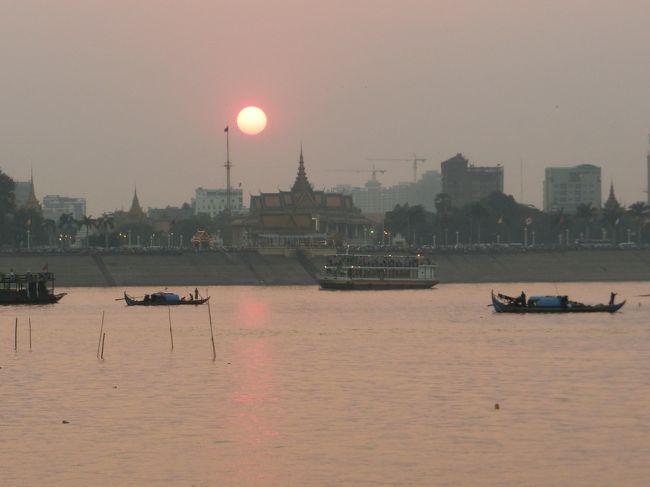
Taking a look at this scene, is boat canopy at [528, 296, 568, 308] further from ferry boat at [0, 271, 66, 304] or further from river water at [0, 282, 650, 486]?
ferry boat at [0, 271, 66, 304]

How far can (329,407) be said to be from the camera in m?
61.3

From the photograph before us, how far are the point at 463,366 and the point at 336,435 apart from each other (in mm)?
25953

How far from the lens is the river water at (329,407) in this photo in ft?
157

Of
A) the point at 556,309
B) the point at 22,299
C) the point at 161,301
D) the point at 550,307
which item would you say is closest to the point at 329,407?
the point at 550,307

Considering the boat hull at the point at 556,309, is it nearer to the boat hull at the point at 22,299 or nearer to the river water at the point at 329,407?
the river water at the point at 329,407

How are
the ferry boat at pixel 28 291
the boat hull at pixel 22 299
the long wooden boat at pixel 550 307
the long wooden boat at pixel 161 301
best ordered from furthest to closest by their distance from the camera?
the boat hull at pixel 22 299
the ferry boat at pixel 28 291
the long wooden boat at pixel 161 301
the long wooden boat at pixel 550 307

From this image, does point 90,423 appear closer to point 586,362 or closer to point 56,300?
point 586,362

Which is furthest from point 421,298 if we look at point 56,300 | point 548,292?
point 56,300

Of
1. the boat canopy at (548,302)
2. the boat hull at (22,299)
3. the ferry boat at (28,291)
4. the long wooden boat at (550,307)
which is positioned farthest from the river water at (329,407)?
the boat hull at (22,299)

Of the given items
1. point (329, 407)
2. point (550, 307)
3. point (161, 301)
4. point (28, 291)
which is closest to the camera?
point (329, 407)

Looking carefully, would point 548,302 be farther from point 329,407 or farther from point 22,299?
point 329,407

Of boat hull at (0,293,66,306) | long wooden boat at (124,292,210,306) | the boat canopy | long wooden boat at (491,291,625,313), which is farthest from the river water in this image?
boat hull at (0,293,66,306)

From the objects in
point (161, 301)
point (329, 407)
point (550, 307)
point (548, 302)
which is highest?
point (548, 302)

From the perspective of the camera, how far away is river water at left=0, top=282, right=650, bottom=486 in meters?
47.8
